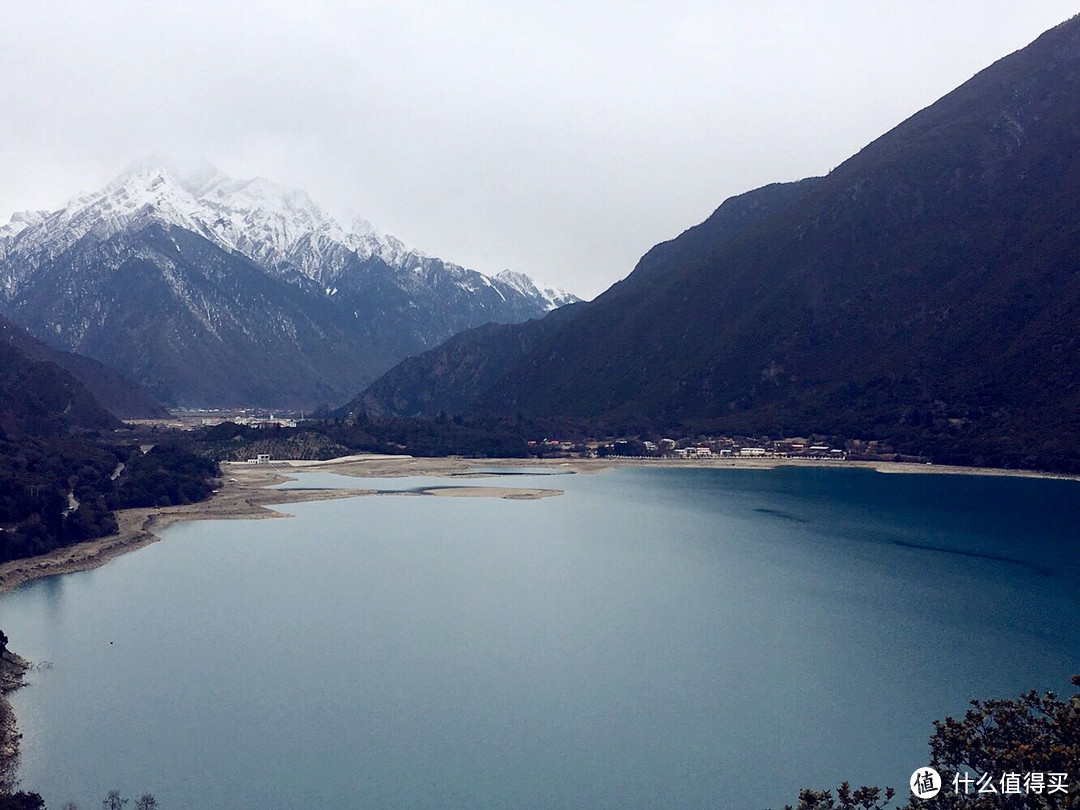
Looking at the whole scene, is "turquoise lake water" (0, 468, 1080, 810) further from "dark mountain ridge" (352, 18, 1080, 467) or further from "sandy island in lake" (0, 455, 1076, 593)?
"dark mountain ridge" (352, 18, 1080, 467)

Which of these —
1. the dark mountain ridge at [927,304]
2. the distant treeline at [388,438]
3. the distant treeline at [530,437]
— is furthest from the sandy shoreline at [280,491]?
the dark mountain ridge at [927,304]

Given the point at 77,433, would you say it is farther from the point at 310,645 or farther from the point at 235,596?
the point at 310,645

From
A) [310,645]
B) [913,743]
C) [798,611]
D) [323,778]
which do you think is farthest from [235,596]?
[913,743]

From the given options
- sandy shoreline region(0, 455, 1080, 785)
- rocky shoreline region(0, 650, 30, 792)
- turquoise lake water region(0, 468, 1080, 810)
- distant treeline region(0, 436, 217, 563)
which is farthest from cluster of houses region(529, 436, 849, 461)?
rocky shoreline region(0, 650, 30, 792)

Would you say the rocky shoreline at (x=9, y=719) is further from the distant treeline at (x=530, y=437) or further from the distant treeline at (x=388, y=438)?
the distant treeline at (x=388, y=438)

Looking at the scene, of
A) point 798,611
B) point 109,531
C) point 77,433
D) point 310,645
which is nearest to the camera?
point 310,645
